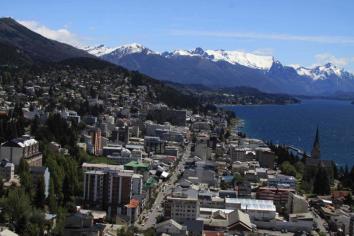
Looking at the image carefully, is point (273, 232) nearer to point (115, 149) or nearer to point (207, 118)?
point (115, 149)

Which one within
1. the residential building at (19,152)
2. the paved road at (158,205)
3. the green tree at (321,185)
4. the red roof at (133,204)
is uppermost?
the residential building at (19,152)

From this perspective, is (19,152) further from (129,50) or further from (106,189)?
(129,50)

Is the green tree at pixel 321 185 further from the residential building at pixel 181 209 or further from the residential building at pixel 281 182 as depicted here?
the residential building at pixel 181 209

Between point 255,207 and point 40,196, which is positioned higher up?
point 40,196

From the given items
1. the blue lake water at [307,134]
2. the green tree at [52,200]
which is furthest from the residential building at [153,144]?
the green tree at [52,200]

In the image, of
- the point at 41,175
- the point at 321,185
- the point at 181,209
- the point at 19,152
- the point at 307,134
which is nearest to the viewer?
the point at 181,209

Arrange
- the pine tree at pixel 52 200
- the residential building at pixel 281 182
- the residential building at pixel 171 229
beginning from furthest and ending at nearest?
1. the residential building at pixel 281 182
2. the pine tree at pixel 52 200
3. the residential building at pixel 171 229

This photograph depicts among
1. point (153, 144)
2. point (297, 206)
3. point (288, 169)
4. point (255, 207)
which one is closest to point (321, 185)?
point (288, 169)

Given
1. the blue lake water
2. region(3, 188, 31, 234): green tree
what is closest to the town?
region(3, 188, 31, 234): green tree
